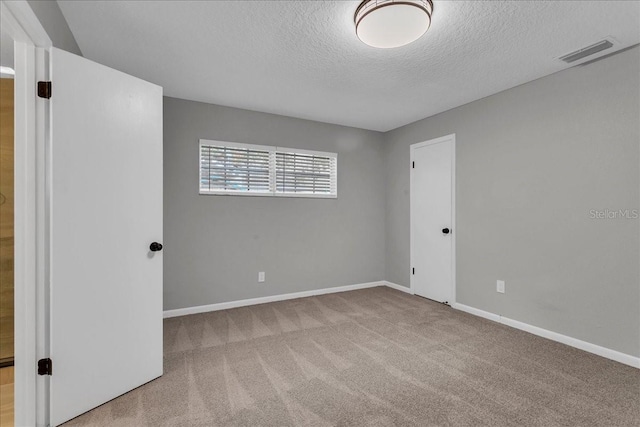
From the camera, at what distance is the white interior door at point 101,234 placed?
5.81 ft

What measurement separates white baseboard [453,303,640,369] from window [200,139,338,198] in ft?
8.18

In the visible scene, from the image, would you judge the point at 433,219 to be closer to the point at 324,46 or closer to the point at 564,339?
the point at 564,339

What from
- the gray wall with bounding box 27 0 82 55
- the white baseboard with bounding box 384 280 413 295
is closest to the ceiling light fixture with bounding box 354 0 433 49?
the gray wall with bounding box 27 0 82 55

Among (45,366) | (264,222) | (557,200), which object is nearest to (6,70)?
(45,366)

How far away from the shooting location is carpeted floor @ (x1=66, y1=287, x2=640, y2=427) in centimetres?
181

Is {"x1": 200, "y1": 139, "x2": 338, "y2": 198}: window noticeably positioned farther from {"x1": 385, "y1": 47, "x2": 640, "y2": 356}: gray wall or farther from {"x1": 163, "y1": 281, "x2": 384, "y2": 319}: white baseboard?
{"x1": 385, "y1": 47, "x2": 640, "y2": 356}: gray wall

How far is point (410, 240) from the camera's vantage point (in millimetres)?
4555

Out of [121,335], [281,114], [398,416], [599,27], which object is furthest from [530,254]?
[121,335]

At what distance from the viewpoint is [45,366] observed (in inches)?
68.1

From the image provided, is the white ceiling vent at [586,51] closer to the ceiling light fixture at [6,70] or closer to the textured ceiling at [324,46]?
the textured ceiling at [324,46]

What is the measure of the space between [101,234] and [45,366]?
0.78 m

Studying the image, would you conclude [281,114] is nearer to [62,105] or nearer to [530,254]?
[62,105]

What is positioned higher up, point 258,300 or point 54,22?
point 54,22

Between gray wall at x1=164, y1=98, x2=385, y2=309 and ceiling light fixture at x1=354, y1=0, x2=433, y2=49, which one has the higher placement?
ceiling light fixture at x1=354, y1=0, x2=433, y2=49
